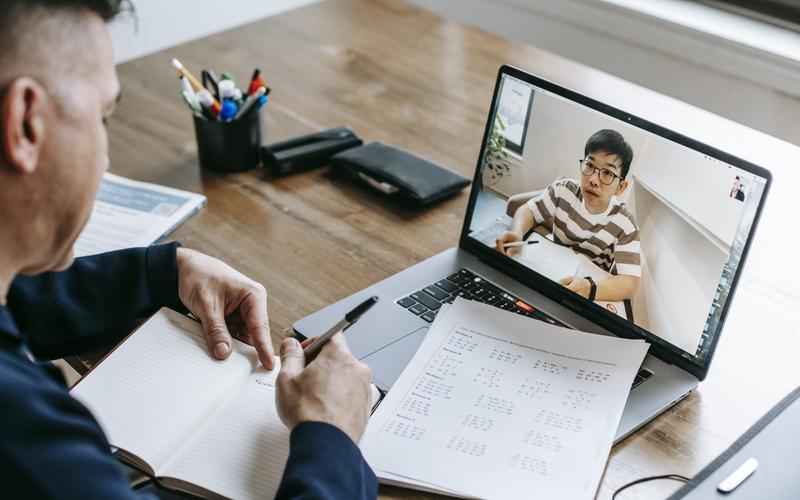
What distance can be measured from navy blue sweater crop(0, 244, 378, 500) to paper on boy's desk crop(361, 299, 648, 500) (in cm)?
9

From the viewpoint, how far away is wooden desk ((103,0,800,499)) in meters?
1.09

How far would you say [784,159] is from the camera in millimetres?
1599

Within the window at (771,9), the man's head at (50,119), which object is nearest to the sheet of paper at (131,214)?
the man's head at (50,119)

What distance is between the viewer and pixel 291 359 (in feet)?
3.35

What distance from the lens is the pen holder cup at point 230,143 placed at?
1.53m

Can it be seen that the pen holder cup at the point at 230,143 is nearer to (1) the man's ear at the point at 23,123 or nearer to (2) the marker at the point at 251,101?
(2) the marker at the point at 251,101

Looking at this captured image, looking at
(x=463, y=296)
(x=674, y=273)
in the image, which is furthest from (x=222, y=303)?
(x=674, y=273)

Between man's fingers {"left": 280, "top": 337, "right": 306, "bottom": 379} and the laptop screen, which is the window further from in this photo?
man's fingers {"left": 280, "top": 337, "right": 306, "bottom": 379}

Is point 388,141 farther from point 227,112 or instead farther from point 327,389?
point 327,389

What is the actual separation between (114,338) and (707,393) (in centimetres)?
75

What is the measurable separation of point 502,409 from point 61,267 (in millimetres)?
500

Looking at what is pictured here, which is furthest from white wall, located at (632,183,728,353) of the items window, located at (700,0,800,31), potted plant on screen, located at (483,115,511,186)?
window, located at (700,0,800,31)

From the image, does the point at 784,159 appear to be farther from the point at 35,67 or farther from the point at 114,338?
the point at 35,67

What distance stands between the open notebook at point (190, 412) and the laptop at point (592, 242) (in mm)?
153
